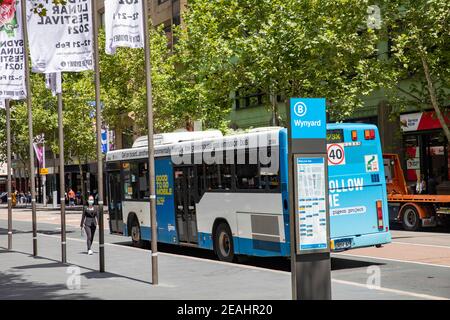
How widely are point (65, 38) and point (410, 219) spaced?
16.1 meters

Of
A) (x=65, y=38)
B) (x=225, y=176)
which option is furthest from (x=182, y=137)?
(x=65, y=38)

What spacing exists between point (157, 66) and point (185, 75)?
13.7 feet

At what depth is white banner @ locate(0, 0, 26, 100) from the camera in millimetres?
20641

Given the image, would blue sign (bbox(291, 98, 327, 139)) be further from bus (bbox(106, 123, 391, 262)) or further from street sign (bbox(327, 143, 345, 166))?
street sign (bbox(327, 143, 345, 166))

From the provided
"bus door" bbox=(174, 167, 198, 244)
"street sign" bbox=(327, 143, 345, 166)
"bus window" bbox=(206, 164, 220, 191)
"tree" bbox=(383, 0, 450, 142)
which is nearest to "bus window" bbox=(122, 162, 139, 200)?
"bus door" bbox=(174, 167, 198, 244)

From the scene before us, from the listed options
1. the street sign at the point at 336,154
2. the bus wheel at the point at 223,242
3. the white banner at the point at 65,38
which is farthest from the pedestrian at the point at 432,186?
the white banner at the point at 65,38

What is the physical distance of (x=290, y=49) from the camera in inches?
1105

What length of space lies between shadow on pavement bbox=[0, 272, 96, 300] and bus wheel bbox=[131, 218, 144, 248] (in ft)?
25.5

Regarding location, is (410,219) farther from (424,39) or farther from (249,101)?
(249,101)

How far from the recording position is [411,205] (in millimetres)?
27281

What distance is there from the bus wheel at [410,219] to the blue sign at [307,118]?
757 inches

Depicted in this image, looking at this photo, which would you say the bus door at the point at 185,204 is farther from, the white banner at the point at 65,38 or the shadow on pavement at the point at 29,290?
the shadow on pavement at the point at 29,290

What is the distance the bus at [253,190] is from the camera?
1539 centimetres
